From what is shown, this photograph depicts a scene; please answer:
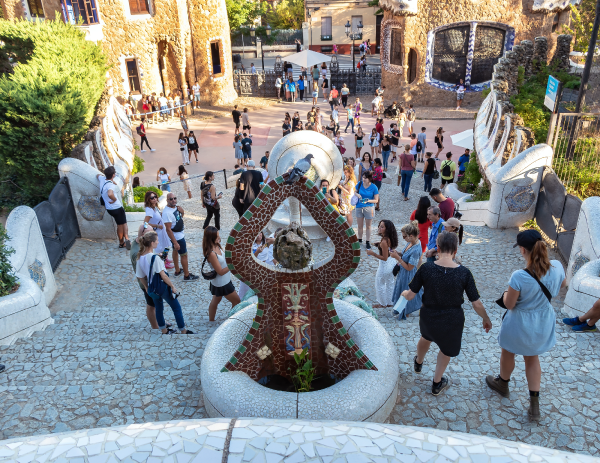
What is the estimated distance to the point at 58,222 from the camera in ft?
28.8

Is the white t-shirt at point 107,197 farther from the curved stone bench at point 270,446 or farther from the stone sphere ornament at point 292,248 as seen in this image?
the curved stone bench at point 270,446

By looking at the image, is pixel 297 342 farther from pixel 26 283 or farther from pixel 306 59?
pixel 306 59

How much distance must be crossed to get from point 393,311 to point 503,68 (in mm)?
11960

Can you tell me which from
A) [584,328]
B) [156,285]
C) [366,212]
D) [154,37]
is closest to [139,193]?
[366,212]

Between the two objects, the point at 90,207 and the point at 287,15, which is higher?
the point at 287,15

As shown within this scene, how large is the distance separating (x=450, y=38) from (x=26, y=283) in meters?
21.0

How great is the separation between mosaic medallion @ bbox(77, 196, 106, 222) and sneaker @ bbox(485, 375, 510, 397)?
295 inches

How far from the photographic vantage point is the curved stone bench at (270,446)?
283 centimetres

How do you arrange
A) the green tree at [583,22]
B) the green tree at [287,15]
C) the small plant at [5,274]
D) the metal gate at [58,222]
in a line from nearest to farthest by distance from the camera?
the small plant at [5,274] → the metal gate at [58,222] → the green tree at [583,22] → the green tree at [287,15]

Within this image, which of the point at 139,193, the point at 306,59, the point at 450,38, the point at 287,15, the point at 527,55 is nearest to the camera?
the point at 139,193

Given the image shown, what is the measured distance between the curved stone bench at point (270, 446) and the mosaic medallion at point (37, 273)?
430cm

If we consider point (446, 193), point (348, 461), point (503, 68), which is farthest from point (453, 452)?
point (503, 68)

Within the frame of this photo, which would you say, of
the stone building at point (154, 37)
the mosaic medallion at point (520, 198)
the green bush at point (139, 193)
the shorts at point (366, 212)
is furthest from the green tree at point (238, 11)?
the mosaic medallion at point (520, 198)

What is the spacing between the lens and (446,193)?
42.5 feet
